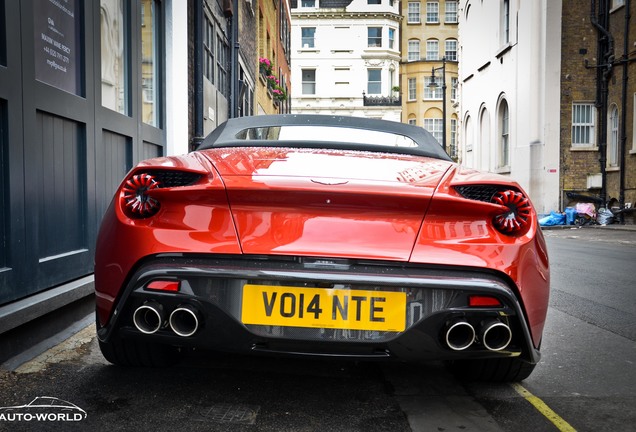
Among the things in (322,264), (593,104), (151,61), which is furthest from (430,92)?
(322,264)

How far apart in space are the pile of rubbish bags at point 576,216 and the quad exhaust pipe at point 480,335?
19348mm

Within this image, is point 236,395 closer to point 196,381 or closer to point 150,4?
point 196,381

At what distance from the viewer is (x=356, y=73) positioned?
51219 millimetres

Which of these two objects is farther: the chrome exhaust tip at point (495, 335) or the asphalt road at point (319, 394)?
the asphalt road at point (319, 394)

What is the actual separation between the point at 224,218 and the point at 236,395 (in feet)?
2.76

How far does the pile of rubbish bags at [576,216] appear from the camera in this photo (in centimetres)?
2056

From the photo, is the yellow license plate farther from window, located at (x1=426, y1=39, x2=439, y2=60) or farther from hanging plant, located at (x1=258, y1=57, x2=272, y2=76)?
window, located at (x1=426, y1=39, x2=439, y2=60)

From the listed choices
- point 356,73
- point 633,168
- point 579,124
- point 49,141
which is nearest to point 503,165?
point 579,124

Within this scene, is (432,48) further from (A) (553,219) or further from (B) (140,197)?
(B) (140,197)

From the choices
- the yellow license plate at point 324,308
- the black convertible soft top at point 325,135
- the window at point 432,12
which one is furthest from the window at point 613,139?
the window at point 432,12

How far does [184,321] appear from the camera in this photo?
7.34ft

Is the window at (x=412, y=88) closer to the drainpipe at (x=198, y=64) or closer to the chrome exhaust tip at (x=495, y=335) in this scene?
the drainpipe at (x=198, y=64)

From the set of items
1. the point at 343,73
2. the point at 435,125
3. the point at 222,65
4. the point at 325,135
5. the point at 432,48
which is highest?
the point at 432,48
